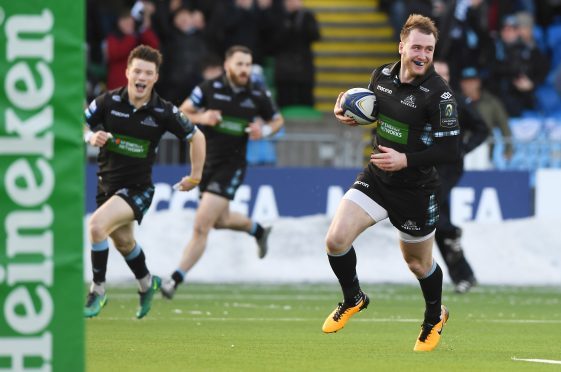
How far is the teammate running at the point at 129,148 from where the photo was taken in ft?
41.2

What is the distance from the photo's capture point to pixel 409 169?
9.91 m

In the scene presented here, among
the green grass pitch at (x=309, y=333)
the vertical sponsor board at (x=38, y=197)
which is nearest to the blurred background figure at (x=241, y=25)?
the green grass pitch at (x=309, y=333)

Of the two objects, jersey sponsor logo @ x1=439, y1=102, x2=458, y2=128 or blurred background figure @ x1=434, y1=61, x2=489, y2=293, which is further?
blurred background figure @ x1=434, y1=61, x2=489, y2=293

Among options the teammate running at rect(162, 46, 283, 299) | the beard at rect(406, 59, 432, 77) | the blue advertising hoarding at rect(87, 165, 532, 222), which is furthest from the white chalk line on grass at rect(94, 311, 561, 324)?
the blue advertising hoarding at rect(87, 165, 532, 222)

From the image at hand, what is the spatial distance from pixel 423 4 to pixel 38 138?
20.0 metres

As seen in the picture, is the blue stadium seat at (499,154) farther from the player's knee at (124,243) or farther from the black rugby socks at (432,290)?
the black rugby socks at (432,290)

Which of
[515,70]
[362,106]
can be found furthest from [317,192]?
[362,106]

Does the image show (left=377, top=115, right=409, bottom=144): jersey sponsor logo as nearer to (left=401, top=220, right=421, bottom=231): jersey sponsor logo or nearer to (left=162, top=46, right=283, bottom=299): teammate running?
(left=401, top=220, right=421, bottom=231): jersey sponsor logo

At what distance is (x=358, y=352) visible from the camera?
9539 millimetres

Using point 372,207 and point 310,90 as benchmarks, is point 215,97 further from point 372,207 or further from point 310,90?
point 310,90

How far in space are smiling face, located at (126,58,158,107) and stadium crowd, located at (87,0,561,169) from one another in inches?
327

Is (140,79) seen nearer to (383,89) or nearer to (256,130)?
(383,89)

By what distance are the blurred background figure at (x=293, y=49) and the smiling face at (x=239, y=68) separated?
24.4ft

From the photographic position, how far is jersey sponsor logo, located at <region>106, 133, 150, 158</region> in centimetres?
1270
